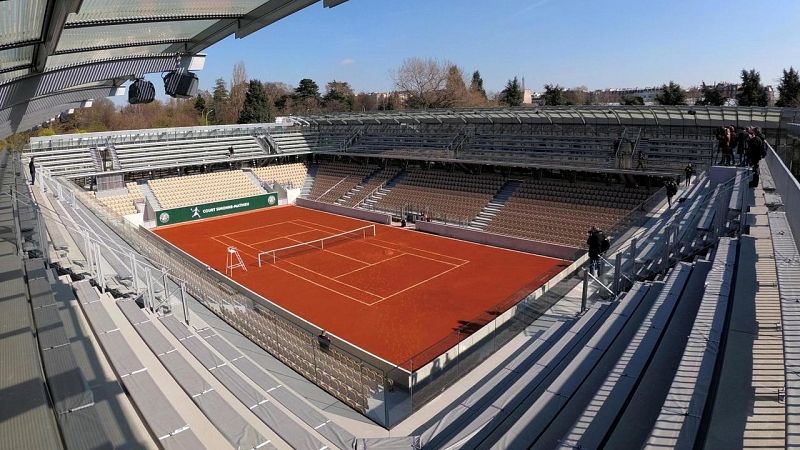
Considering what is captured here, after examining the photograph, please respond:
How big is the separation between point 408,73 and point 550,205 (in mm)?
52534

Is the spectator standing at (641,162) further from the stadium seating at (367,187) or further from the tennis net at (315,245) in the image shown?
the stadium seating at (367,187)

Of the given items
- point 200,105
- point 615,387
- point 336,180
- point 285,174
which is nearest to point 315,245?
point 336,180

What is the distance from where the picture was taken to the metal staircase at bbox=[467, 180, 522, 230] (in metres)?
28.5

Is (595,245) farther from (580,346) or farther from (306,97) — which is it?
(306,97)

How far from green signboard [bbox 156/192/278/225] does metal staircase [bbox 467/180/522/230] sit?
17961 millimetres

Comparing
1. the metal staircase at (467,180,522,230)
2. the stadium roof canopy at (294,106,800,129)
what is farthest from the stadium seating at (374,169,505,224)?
the stadium roof canopy at (294,106,800,129)

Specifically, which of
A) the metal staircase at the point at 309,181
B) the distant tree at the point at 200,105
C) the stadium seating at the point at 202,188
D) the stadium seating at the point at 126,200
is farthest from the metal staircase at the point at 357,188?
the distant tree at the point at 200,105

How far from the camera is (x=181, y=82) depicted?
9484 mm

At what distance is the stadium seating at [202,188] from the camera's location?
118 ft

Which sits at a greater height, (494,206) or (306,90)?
(306,90)

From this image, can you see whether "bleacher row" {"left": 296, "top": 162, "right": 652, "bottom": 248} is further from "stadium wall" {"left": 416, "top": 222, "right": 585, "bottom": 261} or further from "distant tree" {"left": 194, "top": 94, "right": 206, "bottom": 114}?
"distant tree" {"left": 194, "top": 94, "right": 206, "bottom": 114}

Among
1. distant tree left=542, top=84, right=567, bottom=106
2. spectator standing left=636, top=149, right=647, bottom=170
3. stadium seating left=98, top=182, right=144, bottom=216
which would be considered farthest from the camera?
distant tree left=542, top=84, right=567, bottom=106

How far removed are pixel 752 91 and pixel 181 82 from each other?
59.8 meters

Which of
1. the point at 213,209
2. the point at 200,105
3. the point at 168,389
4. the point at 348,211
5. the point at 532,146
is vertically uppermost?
the point at 200,105
